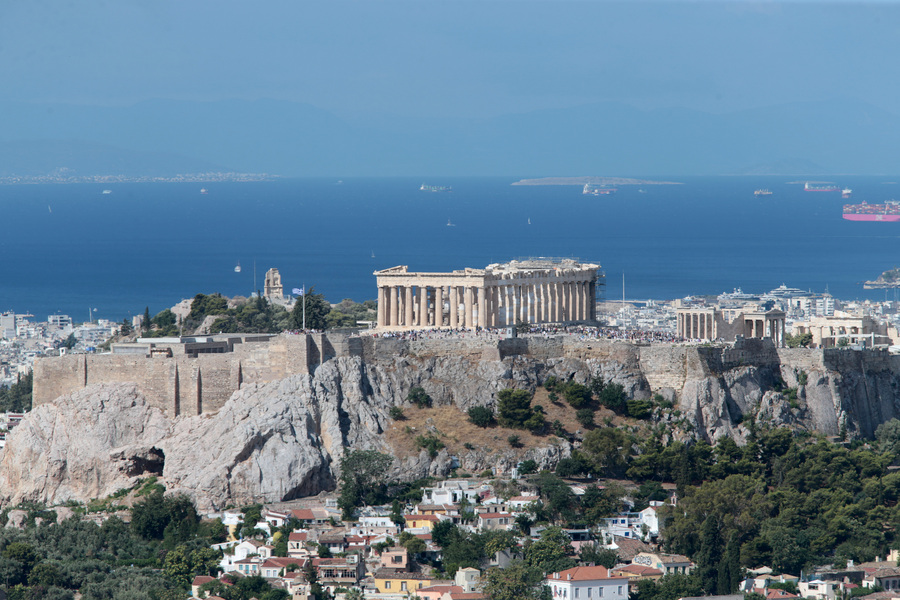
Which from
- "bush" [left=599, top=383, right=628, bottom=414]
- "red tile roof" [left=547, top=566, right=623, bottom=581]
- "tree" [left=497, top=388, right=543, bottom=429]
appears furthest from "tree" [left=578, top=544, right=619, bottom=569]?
"bush" [left=599, top=383, right=628, bottom=414]

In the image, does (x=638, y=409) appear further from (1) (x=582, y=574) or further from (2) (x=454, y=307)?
(1) (x=582, y=574)

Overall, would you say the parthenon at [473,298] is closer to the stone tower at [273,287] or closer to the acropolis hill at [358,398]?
the acropolis hill at [358,398]

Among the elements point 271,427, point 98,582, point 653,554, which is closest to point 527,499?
point 653,554

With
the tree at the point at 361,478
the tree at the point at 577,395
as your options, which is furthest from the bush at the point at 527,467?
the tree at the point at 361,478

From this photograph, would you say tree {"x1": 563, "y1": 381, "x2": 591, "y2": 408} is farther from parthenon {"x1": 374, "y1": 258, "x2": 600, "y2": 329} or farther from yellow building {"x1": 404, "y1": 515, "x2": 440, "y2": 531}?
yellow building {"x1": 404, "y1": 515, "x2": 440, "y2": 531}

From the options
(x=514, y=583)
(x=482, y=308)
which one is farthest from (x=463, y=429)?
(x=514, y=583)

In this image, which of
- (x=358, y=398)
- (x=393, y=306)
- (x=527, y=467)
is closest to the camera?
(x=527, y=467)

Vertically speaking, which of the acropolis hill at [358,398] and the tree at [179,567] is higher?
the acropolis hill at [358,398]
